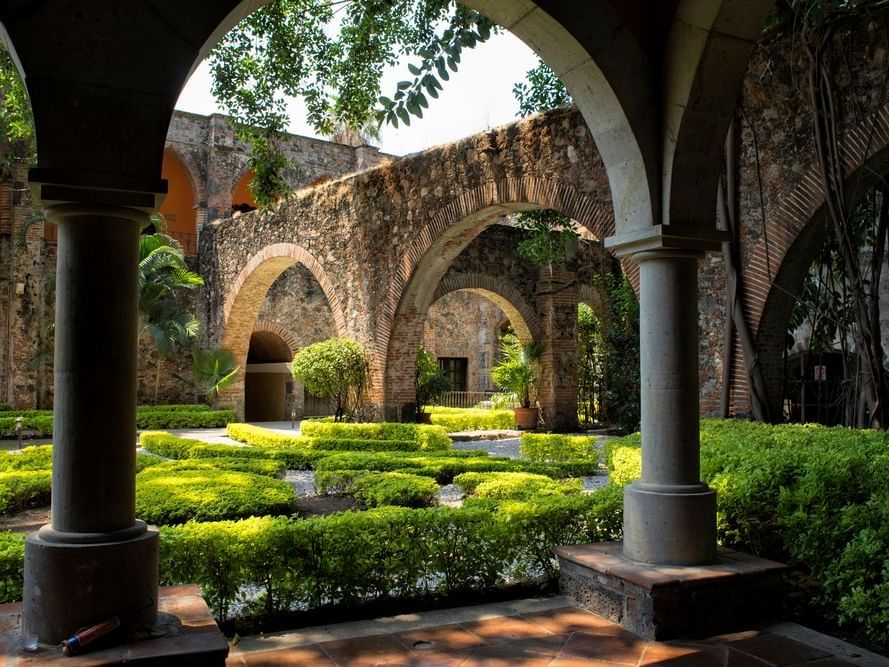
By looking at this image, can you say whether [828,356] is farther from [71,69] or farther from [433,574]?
[71,69]

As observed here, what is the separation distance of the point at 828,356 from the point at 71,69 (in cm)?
1284

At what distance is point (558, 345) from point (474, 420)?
235 centimetres

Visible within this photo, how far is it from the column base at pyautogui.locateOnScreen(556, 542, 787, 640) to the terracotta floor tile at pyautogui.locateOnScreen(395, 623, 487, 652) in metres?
0.66

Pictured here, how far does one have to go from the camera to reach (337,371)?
12961mm

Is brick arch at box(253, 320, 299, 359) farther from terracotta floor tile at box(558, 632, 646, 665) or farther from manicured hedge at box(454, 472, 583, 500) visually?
terracotta floor tile at box(558, 632, 646, 665)

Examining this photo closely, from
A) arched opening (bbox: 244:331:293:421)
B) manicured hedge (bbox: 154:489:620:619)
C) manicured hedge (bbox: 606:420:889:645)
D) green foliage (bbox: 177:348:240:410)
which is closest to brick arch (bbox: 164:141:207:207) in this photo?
arched opening (bbox: 244:331:293:421)

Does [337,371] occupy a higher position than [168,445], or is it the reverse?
[337,371]

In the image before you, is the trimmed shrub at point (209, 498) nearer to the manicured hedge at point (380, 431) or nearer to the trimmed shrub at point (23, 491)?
the trimmed shrub at point (23, 491)

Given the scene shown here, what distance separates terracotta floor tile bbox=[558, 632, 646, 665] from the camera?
10.2 ft

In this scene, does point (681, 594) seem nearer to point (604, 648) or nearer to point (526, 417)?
point (604, 648)

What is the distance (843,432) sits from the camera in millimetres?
5656

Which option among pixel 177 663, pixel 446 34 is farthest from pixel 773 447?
pixel 177 663

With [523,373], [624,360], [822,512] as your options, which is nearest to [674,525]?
[822,512]

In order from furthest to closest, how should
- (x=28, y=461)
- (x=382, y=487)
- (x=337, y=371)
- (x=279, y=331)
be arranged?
(x=279, y=331) → (x=337, y=371) → (x=28, y=461) → (x=382, y=487)
